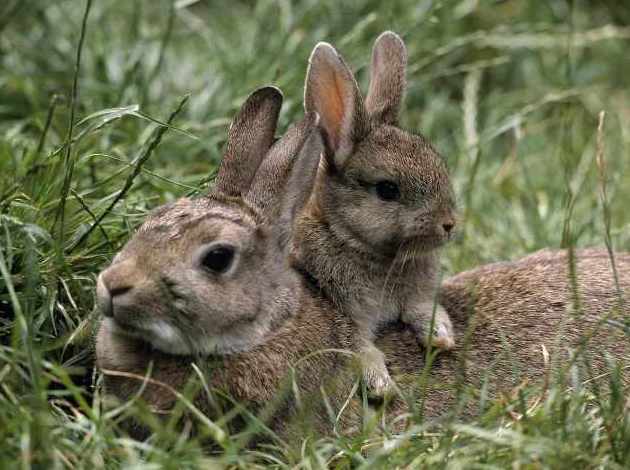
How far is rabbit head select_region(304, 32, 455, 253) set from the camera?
5.47m

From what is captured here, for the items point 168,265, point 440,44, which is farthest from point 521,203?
point 168,265

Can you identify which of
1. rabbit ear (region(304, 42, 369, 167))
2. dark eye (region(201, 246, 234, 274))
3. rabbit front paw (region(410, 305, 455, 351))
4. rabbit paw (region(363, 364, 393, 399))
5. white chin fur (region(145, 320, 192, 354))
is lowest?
rabbit paw (region(363, 364, 393, 399))

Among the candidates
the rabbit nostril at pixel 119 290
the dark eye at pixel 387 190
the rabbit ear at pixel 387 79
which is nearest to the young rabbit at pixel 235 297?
the rabbit nostril at pixel 119 290

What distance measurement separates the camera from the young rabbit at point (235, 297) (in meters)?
4.52

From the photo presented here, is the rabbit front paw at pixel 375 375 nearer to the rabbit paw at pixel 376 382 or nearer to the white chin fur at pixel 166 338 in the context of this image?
the rabbit paw at pixel 376 382

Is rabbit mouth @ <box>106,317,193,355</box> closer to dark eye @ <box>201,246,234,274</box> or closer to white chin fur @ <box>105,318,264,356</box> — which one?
white chin fur @ <box>105,318,264,356</box>

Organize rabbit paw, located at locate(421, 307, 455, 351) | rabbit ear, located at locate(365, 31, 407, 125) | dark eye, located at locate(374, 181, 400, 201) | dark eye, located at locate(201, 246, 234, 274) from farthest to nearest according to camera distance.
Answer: rabbit ear, located at locate(365, 31, 407, 125) < dark eye, located at locate(374, 181, 400, 201) < rabbit paw, located at locate(421, 307, 455, 351) < dark eye, located at locate(201, 246, 234, 274)

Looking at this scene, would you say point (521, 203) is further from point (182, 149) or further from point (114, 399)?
point (114, 399)

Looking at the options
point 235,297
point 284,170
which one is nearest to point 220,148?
point 284,170

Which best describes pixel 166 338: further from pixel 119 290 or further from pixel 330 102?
pixel 330 102

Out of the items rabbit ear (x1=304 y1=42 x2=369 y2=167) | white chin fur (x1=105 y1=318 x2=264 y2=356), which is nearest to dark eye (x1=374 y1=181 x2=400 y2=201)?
rabbit ear (x1=304 y1=42 x2=369 y2=167)

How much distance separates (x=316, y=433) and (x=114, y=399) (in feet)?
2.76

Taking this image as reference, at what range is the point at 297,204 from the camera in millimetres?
5137

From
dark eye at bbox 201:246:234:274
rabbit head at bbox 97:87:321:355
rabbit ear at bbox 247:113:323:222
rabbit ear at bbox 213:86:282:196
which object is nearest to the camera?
rabbit head at bbox 97:87:321:355
